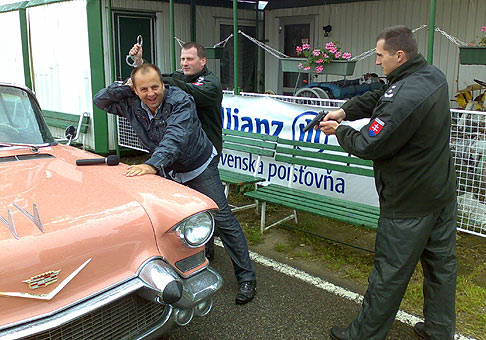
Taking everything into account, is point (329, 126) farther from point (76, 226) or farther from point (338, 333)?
point (76, 226)

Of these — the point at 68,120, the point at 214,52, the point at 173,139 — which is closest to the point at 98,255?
the point at 173,139

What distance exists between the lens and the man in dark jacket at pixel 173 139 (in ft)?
10.3

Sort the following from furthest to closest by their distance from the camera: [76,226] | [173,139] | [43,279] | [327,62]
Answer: [327,62], [173,139], [76,226], [43,279]

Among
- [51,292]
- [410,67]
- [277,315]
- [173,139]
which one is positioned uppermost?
[410,67]

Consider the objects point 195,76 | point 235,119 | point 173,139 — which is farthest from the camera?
point 235,119

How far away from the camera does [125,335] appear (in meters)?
2.31

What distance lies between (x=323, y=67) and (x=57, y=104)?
552cm

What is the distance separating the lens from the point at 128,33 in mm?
8836

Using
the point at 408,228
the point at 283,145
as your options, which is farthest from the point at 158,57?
the point at 408,228

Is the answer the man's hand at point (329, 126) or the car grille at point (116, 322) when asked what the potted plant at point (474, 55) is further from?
the car grille at point (116, 322)

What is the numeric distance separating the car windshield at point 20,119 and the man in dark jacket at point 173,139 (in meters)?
0.47

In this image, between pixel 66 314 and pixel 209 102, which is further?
pixel 209 102

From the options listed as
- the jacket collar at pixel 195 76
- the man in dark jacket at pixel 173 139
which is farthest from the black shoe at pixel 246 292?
the jacket collar at pixel 195 76

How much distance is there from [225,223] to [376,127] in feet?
4.86
